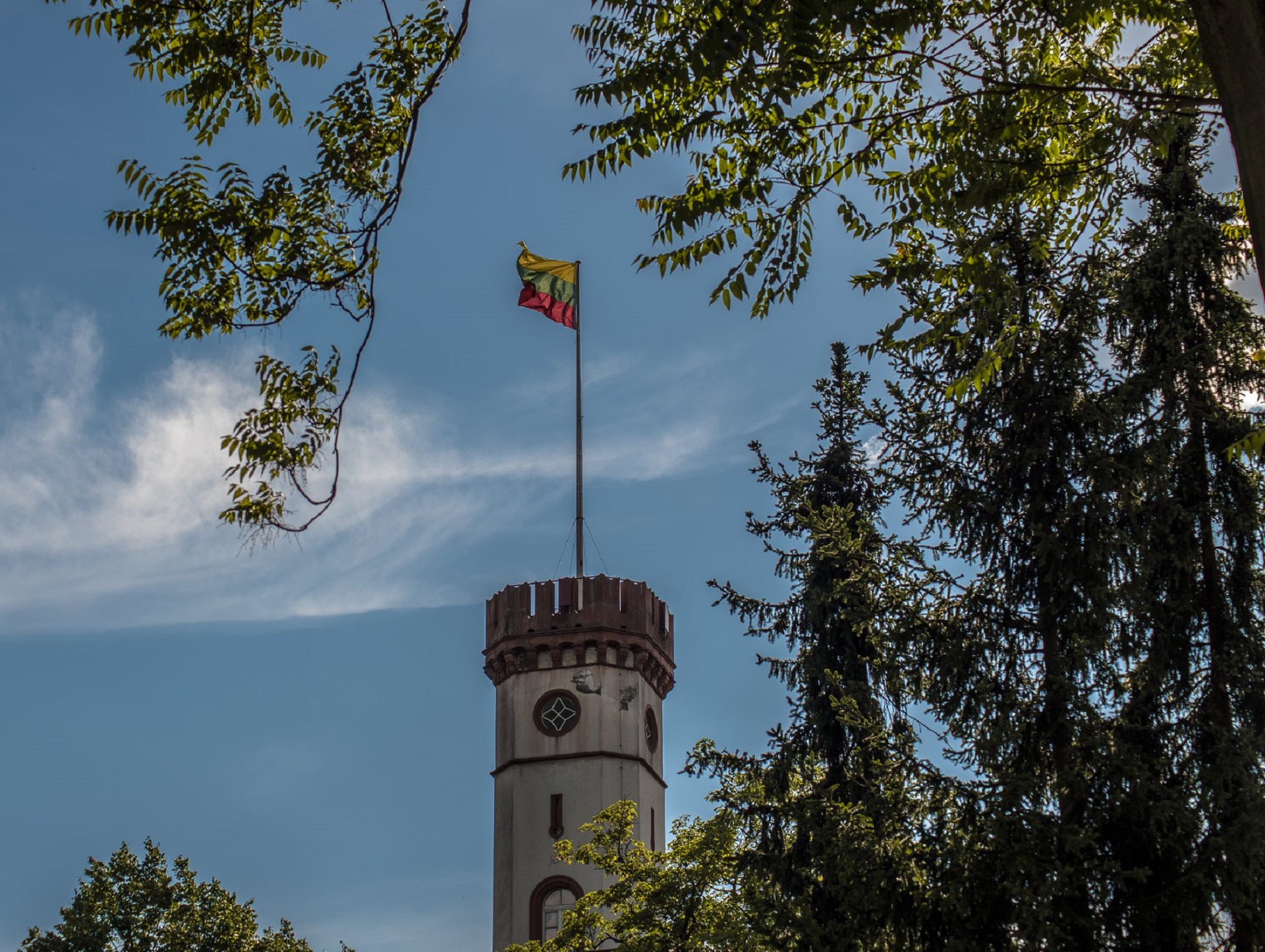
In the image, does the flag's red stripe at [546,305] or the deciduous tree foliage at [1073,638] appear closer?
the deciduous tree foliage at [1073,638]

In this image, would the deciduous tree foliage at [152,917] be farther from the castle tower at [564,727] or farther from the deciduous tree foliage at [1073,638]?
the deciduous tree foliage at [1073,638]

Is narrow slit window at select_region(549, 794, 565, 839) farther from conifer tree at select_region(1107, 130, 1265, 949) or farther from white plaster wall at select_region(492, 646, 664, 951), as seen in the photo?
conifer tree at select_region(1107, 130, 1265, 949)

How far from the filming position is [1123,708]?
17.1m

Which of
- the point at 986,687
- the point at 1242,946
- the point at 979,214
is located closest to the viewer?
the point at 979,214

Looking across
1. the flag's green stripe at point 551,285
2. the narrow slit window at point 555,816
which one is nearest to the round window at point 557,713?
the narrow slit window at point 555,816

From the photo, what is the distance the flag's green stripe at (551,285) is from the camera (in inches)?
1793

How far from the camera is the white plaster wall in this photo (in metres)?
39.6

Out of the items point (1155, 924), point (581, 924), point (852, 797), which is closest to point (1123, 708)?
point (1155, 924)

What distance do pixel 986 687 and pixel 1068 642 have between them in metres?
1.47

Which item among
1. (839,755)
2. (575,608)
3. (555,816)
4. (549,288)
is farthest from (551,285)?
(839,755)

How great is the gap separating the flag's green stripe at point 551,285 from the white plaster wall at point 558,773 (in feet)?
36.9

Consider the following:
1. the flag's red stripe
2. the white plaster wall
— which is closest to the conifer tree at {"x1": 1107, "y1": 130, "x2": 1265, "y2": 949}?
the white plaster wall

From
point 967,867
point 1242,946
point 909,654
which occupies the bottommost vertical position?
point 1242,946

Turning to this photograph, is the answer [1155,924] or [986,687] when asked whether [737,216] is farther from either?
[1155,924]
